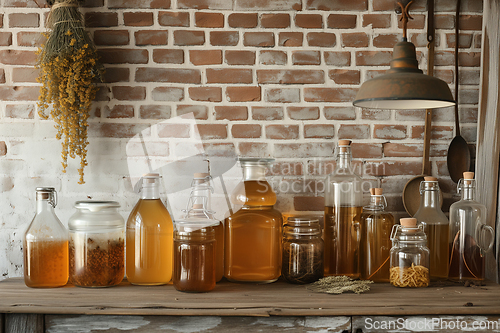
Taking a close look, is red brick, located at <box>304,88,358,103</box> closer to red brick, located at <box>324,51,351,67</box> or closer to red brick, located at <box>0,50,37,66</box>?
red brick, located at <box>324,51,351,67</box>

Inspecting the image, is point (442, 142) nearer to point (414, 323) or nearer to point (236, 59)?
point (414, 323)

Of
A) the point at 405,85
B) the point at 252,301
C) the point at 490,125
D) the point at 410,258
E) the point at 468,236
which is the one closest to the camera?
the point at 405,85

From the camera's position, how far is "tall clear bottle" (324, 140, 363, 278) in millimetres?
1367

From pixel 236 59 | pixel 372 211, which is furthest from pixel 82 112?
pixel 372 211

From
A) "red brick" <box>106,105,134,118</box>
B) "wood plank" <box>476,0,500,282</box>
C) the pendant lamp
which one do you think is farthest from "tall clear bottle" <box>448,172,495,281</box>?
"red brick" <box>106,105,134,118</box>

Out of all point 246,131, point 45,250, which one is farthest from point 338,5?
point 45,250

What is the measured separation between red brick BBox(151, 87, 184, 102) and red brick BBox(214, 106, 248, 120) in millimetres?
154

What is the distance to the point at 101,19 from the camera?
5.01ft

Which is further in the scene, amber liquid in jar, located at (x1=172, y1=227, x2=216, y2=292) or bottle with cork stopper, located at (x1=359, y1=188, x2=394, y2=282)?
bottle with cork stopper, located at (x1=359, y1=188, x2=394, y2=282)

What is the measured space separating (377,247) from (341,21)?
90 centimetres

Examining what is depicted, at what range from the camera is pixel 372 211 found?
53.0 inches

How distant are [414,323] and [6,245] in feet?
4.95

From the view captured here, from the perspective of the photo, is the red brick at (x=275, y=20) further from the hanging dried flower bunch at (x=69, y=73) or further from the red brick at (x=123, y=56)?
the hanging dried flower bunch at (x=69, y=73)

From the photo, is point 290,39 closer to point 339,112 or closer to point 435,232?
point 339,112
